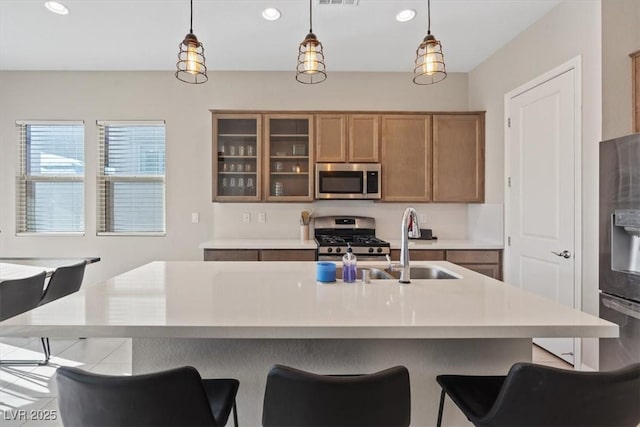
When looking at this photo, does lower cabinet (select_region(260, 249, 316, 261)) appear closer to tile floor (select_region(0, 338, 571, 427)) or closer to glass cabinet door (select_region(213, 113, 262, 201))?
glass cabinet door (select_region(213, 113, 262, 201))

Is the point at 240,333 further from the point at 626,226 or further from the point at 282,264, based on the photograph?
the point at 626,226

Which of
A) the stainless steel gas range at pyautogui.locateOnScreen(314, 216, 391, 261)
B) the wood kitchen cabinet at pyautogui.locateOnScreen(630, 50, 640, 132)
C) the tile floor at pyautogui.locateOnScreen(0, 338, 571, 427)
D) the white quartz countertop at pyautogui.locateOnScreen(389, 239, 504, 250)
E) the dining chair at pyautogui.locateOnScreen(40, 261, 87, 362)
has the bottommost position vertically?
the tile floor at pyautogui.locateOnScreen(0, 338, 571, 427)

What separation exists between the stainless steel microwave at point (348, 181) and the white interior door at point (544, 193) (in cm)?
134

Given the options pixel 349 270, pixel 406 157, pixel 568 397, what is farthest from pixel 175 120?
pixel 568 397

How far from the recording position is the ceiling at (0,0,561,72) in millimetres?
2914

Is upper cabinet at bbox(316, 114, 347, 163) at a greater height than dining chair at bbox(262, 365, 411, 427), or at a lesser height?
greater

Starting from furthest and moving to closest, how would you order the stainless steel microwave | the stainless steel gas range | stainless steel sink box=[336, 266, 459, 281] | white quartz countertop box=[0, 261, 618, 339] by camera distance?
the stainless steel gas range < the stainless steel microwave < stainless steel sink box=[336, 266, 459, 281] < white quartz countertop box=[0, 261, 618, 339]

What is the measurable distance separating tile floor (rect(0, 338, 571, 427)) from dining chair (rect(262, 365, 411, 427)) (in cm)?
195

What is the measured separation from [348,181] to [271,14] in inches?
69.5

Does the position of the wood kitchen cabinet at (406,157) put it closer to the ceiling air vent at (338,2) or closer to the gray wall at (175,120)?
the gray wall at (175,120)

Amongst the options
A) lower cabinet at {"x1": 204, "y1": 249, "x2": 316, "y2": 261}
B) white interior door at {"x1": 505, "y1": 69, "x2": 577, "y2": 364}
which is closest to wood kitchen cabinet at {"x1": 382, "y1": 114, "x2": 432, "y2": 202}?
white interior door at {"x1": 505, "y1": 69, "x2": 577, "y2": 364}

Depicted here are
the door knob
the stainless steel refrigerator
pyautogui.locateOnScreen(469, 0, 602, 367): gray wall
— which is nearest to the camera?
the stainless steel refrigerator

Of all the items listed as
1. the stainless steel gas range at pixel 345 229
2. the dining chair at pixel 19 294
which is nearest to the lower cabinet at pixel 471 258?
the stainless steel gas range at pixel 345 229

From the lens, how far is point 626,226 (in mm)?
1965
